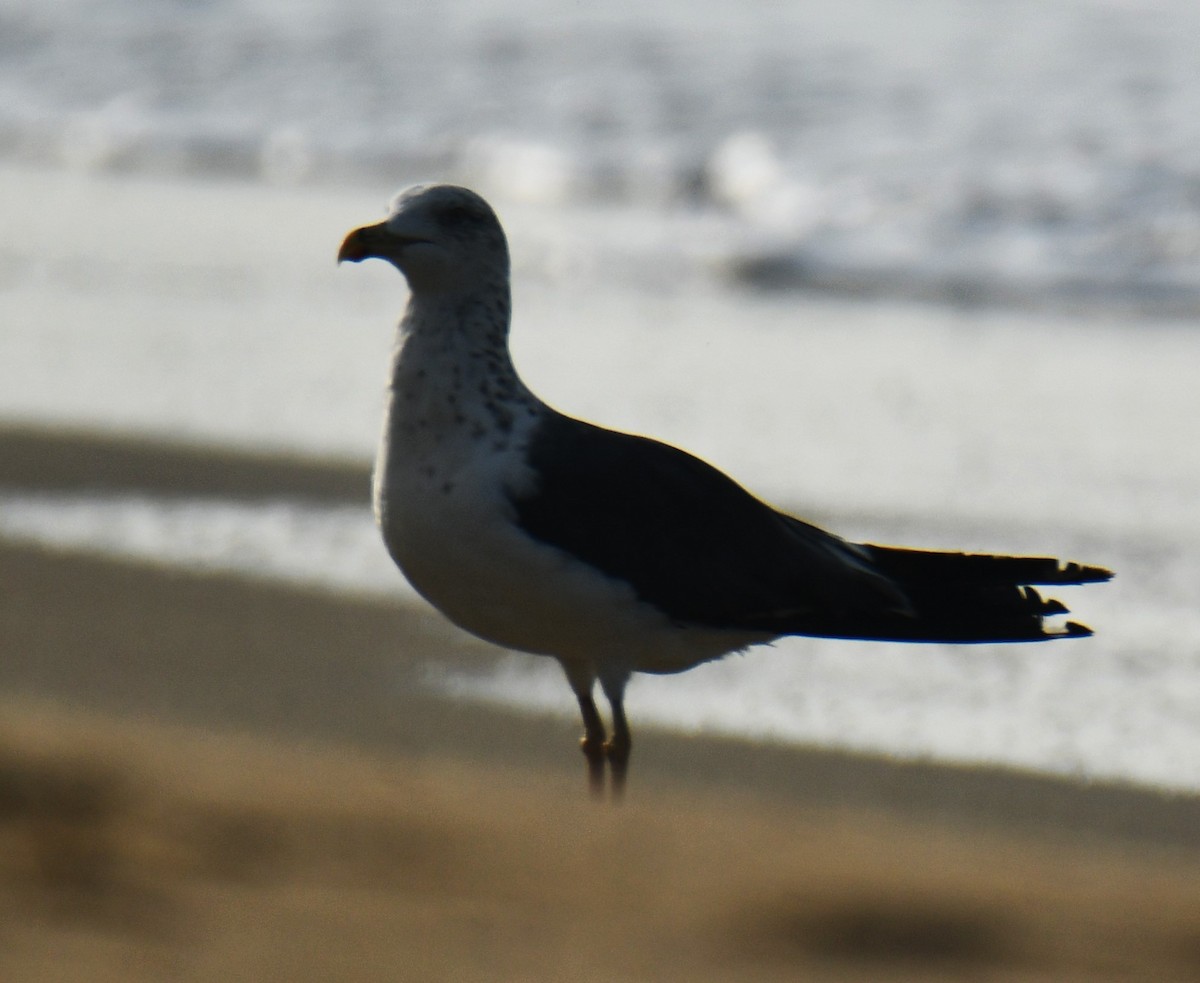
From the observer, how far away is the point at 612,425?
7.41 metres

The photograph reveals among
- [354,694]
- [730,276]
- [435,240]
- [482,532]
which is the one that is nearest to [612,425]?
[354,694]

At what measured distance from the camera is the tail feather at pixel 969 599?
4074mm

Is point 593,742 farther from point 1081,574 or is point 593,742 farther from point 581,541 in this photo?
point 1081,574

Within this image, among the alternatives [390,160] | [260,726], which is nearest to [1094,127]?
[390,160]

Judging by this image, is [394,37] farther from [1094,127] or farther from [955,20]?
[1094,127]

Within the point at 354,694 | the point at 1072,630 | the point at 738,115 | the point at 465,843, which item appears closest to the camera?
the point at 465,843

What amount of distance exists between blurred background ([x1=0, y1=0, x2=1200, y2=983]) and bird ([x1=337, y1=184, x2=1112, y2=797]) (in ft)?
1.06

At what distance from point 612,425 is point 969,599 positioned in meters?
3.36

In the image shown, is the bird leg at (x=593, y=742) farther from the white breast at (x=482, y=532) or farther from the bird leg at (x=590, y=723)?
the white breast at (x=482, y=532)

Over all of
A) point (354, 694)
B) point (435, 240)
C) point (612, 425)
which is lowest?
point (354, 694)

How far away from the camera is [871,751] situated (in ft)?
15.6

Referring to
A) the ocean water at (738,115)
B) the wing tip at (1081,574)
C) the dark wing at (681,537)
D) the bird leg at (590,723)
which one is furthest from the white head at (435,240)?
the ocean water at (738,115)

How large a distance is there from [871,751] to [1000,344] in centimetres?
456

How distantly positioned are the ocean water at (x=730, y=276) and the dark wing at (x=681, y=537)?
850mm
